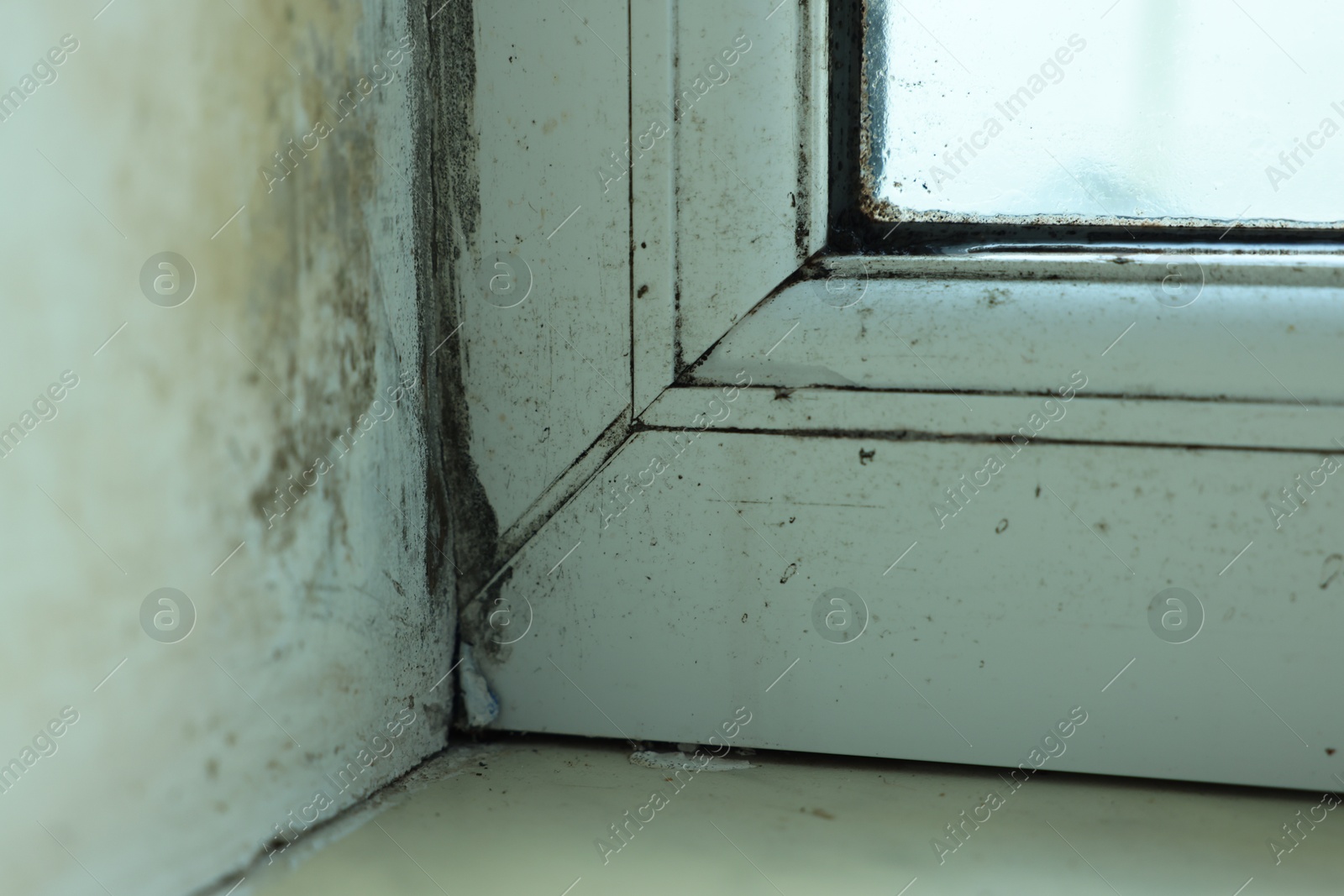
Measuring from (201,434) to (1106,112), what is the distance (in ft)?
2.38

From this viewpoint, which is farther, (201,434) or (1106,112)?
(1106,112)

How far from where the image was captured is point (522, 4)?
81 centimetres

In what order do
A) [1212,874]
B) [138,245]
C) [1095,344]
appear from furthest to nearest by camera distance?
[1095,344], [1212,874], [138,245]

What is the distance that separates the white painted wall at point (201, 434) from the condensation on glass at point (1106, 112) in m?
0.41

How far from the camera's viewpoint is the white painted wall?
0.49 m

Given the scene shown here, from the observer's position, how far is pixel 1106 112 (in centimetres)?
82

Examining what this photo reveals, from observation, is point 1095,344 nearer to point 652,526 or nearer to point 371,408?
point 652,526

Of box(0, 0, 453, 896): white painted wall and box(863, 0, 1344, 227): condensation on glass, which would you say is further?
box(863, 0, 1344, 227): condensation on glass

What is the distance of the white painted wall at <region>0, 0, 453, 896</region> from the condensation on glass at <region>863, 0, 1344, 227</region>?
415 mm

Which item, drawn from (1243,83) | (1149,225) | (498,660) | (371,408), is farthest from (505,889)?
(1243,83)

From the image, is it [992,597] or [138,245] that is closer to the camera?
[138,245]

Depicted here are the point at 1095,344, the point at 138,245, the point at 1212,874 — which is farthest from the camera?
the point at 1095,344

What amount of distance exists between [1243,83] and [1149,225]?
127 mm

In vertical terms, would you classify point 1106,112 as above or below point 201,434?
above
